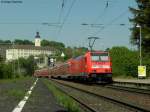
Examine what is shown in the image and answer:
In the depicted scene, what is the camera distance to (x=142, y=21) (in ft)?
290

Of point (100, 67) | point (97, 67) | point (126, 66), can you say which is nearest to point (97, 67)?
point (97, 67)

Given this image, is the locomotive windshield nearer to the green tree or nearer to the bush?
the bush

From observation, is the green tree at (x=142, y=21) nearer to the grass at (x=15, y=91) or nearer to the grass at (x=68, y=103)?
the grass at (x=15, y=91)

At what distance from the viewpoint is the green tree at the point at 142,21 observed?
3342 inches

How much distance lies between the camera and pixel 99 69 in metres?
47.5

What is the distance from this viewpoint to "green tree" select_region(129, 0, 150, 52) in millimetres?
84875

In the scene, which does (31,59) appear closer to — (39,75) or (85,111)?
(39,75)

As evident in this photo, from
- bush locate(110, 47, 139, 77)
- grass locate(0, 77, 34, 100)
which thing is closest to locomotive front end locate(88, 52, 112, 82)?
grass locate(0, 77, 34, 100)

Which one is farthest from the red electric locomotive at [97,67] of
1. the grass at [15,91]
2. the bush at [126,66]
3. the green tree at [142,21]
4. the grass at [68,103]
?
the green tree at [142,21]

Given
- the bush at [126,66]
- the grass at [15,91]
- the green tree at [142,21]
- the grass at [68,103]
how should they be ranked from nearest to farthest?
the grass at [68,103] → the grass at [15,91] → the bush at [126,66] → the green tree at [142,21]

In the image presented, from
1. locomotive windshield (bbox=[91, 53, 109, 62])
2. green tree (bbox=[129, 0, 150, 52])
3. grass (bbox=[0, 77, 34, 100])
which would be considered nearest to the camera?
grass (bbox=[0, 77, 34, 100])

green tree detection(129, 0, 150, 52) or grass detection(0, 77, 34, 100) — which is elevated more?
green tree detection(129, 0, 150, 52)

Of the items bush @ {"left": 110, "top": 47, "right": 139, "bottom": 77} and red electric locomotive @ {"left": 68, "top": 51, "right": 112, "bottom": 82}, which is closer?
red electric locomotive @ {"left": 68, "top": 51, "right": 112, "bottom": 82}

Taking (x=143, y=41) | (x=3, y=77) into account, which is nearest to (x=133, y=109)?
(x=143, y=41)
